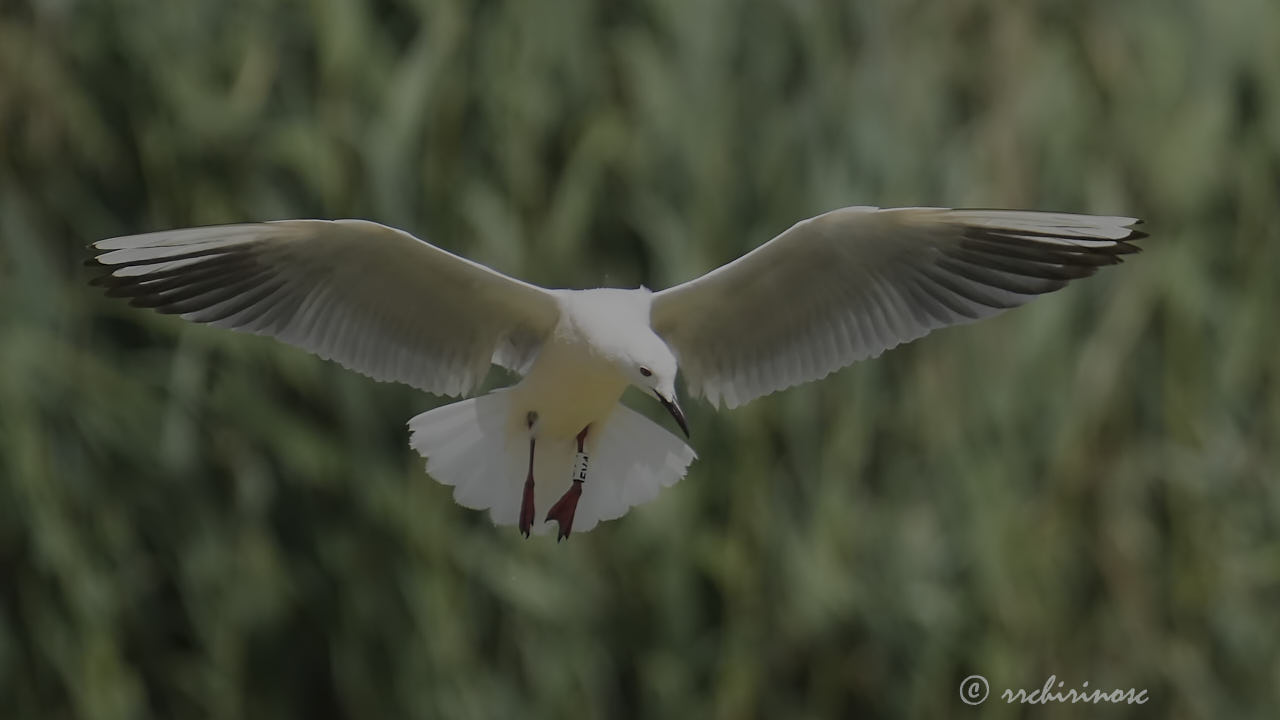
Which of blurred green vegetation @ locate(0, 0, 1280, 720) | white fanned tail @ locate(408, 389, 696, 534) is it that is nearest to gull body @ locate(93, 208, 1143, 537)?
white fanned tail @ locate(408, 389, 696, 534)

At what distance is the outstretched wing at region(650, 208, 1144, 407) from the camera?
291 centimetres

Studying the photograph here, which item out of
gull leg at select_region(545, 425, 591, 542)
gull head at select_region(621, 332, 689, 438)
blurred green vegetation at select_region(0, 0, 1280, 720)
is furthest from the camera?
blurred green vegetation at select_region(0, 0, 1280, 720)

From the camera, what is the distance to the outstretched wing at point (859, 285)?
9.56ft

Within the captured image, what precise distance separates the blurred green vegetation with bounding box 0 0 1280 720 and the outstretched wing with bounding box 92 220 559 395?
0.89 m

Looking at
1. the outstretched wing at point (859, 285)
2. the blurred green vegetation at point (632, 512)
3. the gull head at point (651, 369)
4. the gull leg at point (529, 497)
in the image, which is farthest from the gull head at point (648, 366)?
the blurred green vegetation at point (632, 512)

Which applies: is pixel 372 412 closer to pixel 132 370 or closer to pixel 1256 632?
pixel 132 370

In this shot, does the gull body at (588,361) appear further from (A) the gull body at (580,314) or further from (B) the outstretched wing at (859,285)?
(B) the outstretched wing at (859,285)

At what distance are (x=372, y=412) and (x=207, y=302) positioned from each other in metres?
1.19

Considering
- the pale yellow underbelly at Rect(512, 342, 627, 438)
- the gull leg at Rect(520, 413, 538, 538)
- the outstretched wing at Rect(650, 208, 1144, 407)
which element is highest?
the outstretched wing at Rect(650, 208, 1144, 407)

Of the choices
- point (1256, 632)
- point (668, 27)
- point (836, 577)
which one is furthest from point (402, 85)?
point (1256, 632)

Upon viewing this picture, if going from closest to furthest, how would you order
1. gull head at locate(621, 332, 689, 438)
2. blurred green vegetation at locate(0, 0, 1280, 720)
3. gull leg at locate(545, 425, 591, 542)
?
gull head at locate(621, 332, 689, 438), gull leg at locate(545, 425, 591, 542), blurred green vegetation at locate(0, 0, 1280, 720)

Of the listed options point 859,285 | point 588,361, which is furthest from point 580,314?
point 859,285

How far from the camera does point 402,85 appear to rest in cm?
409

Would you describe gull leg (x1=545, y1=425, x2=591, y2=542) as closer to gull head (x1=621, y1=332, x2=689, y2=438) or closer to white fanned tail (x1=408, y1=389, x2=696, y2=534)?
white fanned tail (x1=408, y1=389, x2=696, y2=534)
